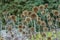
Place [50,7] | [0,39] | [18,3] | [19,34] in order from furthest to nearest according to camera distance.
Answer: [18,3]
[50,7]
[19,34]
[0,39]

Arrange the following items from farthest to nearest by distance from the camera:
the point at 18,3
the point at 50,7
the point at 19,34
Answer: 1. the point at 18,3
2. the point at 50,7
3. the point at 19,34

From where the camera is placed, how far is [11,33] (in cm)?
198

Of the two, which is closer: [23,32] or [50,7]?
[23,32]

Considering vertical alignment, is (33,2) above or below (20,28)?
below

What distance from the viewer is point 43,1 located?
491 centimetres

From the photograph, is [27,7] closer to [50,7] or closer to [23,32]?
[50,7]

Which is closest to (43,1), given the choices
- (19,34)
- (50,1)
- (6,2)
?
(50,1)

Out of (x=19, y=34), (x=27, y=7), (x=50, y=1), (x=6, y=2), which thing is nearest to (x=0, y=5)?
(x=6, y=2)

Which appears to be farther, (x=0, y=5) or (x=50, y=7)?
(x=0, y=5)

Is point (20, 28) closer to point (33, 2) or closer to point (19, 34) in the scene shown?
point (19, 34)

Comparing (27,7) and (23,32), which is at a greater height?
(23,32)

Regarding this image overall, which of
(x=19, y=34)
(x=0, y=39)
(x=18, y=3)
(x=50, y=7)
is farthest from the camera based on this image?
(x=18, y=3)

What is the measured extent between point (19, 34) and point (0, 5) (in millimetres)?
3124

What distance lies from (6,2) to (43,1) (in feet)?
2.94
